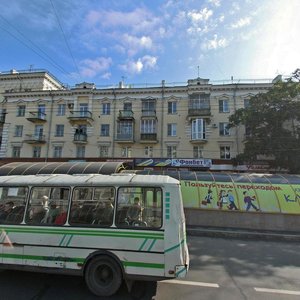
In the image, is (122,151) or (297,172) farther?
(122,151)

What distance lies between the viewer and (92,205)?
564 centimetres

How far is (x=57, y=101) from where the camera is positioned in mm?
37094

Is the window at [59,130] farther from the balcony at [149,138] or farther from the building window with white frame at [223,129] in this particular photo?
the building window with white frame at [223,129]

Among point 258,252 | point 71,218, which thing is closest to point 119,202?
point 71,218

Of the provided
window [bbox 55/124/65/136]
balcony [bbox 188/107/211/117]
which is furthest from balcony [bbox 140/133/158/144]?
window [bbox 55/124/65/136]

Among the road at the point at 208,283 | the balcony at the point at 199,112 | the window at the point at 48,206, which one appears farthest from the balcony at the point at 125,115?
the window at the point at 48,206

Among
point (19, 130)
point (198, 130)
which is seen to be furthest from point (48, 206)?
point (19, 130)

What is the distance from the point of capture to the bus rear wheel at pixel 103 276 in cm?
518

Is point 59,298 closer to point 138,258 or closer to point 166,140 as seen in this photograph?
point 138,258

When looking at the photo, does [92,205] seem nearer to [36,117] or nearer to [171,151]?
[171,151]

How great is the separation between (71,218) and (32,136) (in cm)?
3452

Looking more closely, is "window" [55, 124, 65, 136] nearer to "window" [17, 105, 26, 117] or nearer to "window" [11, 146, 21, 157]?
"window" [11, 146, 21, 157]

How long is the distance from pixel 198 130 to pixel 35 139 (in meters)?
23.4

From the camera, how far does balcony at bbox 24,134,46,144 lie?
3534 centimetres
